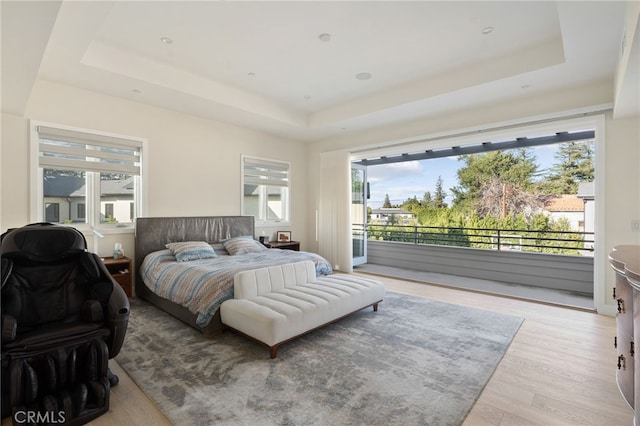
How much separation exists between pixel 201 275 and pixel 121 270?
5.52ft

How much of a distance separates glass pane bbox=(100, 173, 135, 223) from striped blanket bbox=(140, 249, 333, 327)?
771 millimetres

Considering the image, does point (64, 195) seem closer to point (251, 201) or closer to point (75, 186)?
point (75, 186)

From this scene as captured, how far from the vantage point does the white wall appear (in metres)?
3.50

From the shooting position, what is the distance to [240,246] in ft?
15.6

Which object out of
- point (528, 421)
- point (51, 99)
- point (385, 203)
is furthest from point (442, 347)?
point (385, 203)

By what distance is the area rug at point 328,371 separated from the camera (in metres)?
1.90

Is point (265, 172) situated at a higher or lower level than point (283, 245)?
higher

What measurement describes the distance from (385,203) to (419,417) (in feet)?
23.7

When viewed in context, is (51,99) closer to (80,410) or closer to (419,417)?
(80,410)

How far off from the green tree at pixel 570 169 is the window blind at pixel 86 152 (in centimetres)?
856

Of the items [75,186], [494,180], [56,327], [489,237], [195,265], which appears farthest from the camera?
[494,180]

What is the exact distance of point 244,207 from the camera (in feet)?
19.1

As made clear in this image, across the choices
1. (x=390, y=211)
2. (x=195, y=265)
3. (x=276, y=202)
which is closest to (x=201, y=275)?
(x=195, y=265)

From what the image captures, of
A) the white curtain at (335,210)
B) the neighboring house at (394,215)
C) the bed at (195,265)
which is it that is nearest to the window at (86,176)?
the bed at (195,265)
